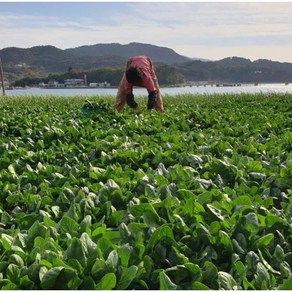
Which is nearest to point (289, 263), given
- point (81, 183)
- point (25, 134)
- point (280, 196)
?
point (280, 196)

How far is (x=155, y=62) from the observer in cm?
5841

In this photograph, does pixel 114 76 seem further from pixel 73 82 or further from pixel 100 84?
pixel 73 82

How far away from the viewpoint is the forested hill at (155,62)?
56625 mm

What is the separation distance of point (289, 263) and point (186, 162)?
2.06 metres

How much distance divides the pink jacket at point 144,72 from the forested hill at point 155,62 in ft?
127

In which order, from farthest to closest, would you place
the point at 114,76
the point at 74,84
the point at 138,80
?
the point at 74,84 < the point at 114,76 < the point at 138,80

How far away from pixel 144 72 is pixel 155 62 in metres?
49.0

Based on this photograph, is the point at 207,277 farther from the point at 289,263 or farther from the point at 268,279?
the point at 289,263

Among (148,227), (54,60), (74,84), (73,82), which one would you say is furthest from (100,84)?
(148,227)

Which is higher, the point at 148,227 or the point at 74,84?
the point at 74,84

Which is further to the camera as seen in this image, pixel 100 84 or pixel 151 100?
pixel 100 84

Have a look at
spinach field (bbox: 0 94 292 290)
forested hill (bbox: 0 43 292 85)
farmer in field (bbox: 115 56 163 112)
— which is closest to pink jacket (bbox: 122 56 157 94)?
farmer in field (bbox: 115 56 163 112)

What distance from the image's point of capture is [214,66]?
6359cm

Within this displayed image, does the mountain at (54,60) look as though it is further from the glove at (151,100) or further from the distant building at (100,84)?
the glove at (151,100)
